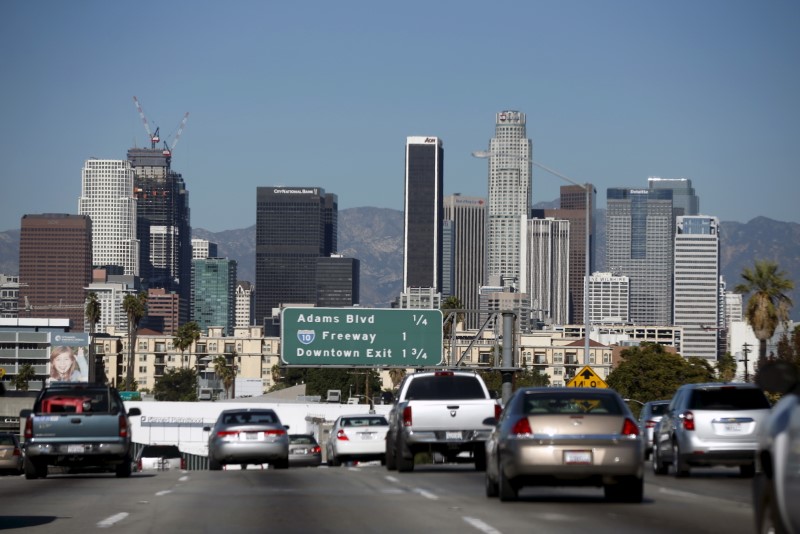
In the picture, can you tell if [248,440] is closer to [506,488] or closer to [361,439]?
[361,439]

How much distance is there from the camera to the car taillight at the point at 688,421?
26.5 metres

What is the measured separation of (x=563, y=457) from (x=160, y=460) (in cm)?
6692

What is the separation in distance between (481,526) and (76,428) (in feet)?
47.6

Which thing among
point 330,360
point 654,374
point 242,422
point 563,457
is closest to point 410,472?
point 242,422

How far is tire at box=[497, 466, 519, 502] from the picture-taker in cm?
1997

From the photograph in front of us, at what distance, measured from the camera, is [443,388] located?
2967cm

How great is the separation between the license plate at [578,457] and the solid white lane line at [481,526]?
1.81 metres

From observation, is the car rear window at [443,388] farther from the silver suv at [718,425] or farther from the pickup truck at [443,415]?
the silver suv at [718,425]

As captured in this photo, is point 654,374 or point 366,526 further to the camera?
point 654,374

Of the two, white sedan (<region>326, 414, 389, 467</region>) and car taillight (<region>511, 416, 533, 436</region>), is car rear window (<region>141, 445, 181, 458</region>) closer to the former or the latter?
white sedan (<region>326, 414, 389, 467</region>)

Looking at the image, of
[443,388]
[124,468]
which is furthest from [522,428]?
[124,468]

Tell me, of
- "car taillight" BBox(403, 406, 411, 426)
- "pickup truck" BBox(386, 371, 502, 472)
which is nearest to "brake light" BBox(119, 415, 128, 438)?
"pickup truck" BBox(386, 371, 502, 472)

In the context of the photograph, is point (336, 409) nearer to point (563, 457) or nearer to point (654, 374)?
point (654, 374)

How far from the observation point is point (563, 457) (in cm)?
1900
